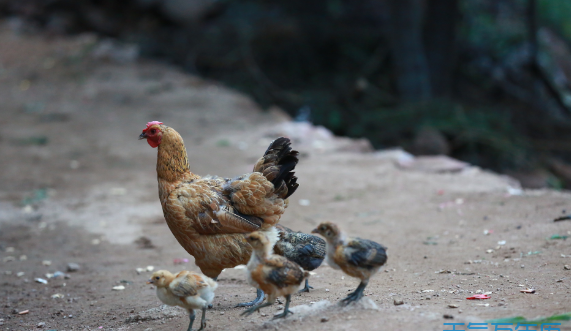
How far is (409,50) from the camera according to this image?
1330 cm

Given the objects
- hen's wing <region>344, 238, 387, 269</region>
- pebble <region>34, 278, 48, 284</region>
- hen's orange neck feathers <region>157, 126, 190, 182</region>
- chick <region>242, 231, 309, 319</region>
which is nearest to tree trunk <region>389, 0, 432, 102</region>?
hen's orange neck feathers <region>157, 126, 190, 182</region>

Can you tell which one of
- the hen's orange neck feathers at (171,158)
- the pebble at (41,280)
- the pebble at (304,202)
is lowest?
the pebble at (41,280)

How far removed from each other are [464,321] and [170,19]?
16.3 m

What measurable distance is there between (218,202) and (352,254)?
1549mm

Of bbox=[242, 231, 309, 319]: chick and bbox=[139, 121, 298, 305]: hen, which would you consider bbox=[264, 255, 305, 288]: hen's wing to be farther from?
bbox=[139, 121, 298, 305]: hen

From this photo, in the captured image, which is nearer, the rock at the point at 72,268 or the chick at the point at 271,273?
the chick at the point at 271,273

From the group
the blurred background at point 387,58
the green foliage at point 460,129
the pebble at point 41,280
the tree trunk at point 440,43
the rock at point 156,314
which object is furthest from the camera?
the tree trunk at point 440,43

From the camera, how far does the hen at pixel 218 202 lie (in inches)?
179

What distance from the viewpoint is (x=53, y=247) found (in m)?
6.71

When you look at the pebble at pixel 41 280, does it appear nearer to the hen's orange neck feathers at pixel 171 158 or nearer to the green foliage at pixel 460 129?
the hen's orange neck feathers at pixel 171 158

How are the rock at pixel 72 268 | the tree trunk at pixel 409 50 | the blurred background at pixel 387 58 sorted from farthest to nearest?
1. the tree trunk at pixel 409 50
2. the blurred background at pixel 387 58
3. the rock at pixel 72 268

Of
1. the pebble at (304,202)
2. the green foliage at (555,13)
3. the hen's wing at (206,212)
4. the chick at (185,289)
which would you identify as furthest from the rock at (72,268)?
the green foliage at (555,13)

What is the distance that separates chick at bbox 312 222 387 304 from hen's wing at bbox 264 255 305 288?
0.29 metres

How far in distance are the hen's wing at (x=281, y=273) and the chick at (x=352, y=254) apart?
29 centimetres
